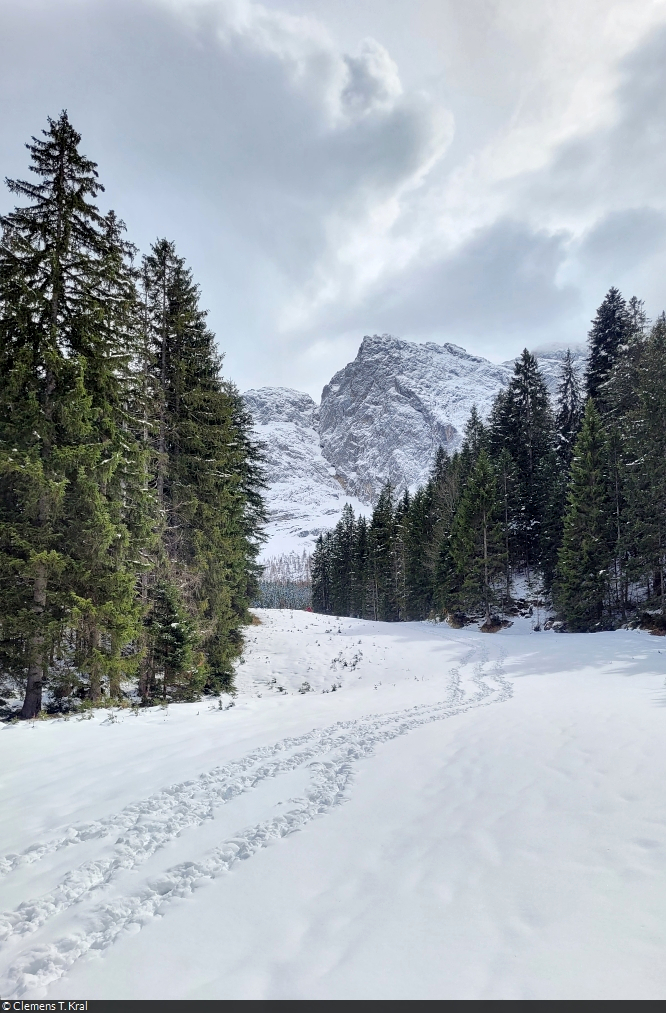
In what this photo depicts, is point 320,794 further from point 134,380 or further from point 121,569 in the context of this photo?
point 134,380

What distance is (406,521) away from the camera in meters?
51.2

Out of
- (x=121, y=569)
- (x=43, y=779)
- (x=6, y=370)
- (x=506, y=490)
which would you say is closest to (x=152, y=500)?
(x=121, y=569)

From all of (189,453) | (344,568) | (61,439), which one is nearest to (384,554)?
(344,568)

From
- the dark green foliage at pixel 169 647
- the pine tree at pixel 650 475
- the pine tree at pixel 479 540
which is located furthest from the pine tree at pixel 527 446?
the dark green foliage at pixel 169 647

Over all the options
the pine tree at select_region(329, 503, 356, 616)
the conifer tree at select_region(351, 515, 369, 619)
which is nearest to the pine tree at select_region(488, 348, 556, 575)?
the conifer tree at select_region(351, 515, 369, 619)

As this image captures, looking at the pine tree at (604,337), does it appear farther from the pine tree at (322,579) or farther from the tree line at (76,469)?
the pine tree at (322,579)

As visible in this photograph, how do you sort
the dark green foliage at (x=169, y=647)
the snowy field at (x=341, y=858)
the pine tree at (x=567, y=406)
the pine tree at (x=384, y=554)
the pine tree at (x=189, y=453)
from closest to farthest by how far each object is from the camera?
the snowy field at (x=341, y=858)
the dark green foliage at (x=169, y=647)
the pine tree at (x=189, y=453)
the pine tree at (x=567, y=406)
the pine tree at (x=384, y=554)

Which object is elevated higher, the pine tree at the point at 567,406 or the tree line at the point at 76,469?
the pine tree at the point at 567,406

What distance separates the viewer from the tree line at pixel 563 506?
74.6 ft

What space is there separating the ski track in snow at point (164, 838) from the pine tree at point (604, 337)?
112 ft

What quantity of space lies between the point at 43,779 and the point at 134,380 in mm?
9389

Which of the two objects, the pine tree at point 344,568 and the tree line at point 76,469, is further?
the pine tree at point 344,568

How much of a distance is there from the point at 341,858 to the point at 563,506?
30.6 meters

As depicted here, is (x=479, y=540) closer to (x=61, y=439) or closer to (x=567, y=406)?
(x=567, y=406)
